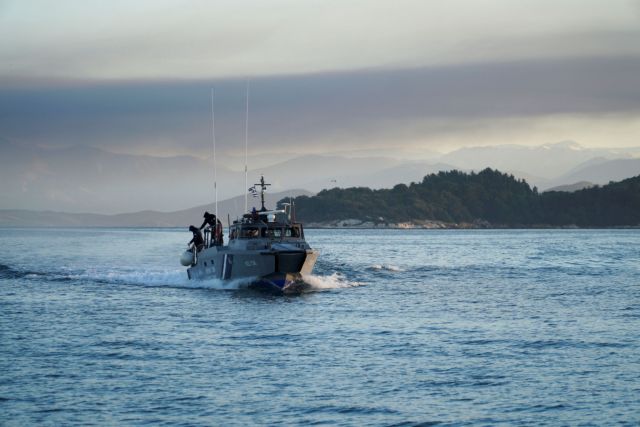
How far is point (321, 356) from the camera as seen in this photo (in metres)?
36.9

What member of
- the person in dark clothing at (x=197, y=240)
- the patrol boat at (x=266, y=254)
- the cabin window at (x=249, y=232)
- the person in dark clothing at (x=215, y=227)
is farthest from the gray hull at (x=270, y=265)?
the person in dark clothing at (x=197, y=240)

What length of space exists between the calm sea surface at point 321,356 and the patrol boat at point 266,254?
1.52 meters

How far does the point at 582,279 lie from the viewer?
261 feet

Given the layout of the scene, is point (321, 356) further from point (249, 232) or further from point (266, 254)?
point (249, 232)

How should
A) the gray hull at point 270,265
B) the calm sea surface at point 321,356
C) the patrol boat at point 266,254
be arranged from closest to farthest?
1. the calm sea surface at point 321,356
2. the gray hull at point 270,265
3. the patrol boat at point 266,254

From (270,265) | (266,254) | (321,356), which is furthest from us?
(270,265)

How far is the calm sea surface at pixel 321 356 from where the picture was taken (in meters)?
28.1

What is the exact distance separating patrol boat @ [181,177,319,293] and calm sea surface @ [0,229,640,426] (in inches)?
59.9

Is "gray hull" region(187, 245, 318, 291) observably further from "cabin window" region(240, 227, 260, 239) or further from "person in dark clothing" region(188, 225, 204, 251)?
"person in dark clothing" region(188, 225, 204, 251)

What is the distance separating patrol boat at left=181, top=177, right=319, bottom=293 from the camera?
62.4 meters

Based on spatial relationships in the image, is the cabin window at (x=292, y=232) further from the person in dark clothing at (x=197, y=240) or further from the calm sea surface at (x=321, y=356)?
the person in dark clothing at (x=197, y=240)

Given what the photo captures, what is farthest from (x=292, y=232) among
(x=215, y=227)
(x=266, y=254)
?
(x=215, y=227)

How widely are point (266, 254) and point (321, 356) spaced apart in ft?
83.1

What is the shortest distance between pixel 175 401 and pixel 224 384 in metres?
2.73
